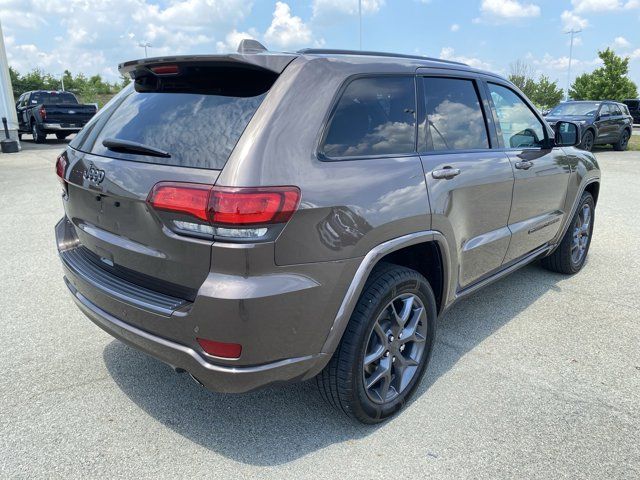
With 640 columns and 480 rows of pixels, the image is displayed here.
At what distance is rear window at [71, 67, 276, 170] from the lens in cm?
213

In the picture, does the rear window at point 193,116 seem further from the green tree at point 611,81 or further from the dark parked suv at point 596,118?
the green tree at point 611,81

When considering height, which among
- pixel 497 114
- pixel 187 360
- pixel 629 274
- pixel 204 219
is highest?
pixel 497 114

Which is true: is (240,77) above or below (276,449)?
above

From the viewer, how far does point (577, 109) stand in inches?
636

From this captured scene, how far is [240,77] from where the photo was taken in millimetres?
2270

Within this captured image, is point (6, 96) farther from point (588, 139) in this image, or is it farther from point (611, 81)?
point (611, 81)

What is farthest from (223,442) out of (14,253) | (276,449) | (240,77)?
(14,253)

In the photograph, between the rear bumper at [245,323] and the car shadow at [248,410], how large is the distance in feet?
0.69

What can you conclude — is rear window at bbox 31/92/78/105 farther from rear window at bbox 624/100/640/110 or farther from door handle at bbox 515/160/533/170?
rear window at bbox 624/100/640/110

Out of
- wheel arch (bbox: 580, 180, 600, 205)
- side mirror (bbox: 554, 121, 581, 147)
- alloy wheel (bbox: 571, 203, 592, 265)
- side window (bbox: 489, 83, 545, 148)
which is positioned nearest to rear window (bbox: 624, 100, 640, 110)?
wheel arch (bbox: 580, 180, 600, 205)

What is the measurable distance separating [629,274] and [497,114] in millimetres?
2588

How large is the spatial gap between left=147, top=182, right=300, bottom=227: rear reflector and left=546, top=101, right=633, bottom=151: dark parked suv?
49.2ft

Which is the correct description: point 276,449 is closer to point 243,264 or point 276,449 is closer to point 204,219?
point 243,264

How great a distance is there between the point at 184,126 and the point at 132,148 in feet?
0.91
